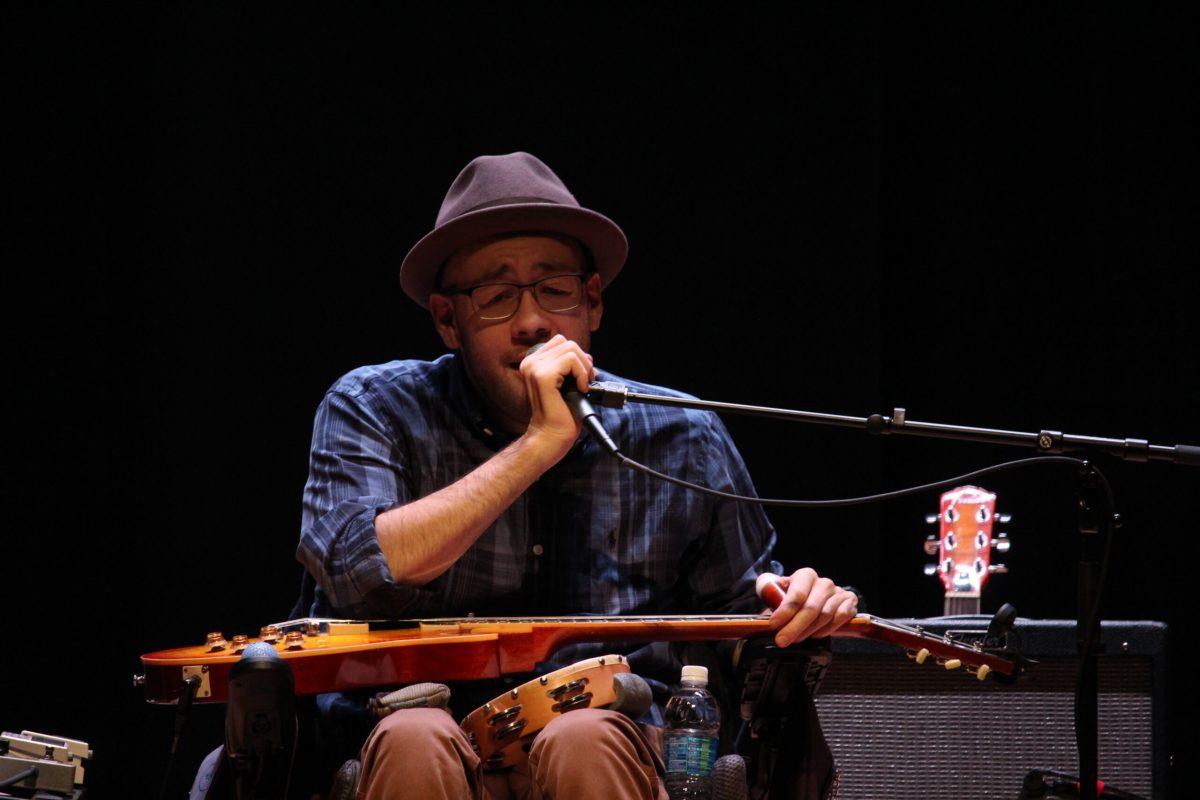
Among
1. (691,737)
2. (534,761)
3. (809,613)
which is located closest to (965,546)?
(809,613)

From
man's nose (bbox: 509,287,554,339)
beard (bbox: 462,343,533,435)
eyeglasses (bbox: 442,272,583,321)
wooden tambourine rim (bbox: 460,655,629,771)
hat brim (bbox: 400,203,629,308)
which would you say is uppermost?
hat brim (bbox: 400,203,629,308)

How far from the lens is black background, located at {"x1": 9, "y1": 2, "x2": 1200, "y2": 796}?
3219 mm

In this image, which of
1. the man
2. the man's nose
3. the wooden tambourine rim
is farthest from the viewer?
the man's nose

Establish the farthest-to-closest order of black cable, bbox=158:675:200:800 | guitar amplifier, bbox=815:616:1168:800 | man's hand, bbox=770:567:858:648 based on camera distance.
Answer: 1. guitar amplifier, bbox=815:616:1168:800
2. man's hand, bbox=770:567:858:648
3. black cable, bbox=158:675:200:800

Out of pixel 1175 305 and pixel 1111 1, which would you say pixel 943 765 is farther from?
pixel 1111 1

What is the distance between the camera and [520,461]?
2.23 meters

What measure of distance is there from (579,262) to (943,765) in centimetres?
141

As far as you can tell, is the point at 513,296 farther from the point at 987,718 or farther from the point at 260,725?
the point at 987,718

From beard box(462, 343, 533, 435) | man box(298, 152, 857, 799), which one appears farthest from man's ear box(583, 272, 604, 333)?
beard box(462, 343, 533, 435)

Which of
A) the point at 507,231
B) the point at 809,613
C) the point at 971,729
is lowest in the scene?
the point at 971,729

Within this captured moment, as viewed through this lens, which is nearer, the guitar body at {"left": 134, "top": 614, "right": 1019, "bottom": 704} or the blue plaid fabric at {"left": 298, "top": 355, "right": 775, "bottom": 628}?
the guitar body at {"left": 134, "top": 614, "right": 1019, "bottom": 704}

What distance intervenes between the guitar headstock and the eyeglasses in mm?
1129

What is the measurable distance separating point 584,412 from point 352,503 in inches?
18.8

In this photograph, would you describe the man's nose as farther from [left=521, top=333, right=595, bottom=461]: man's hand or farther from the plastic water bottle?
the plastic water bottle
